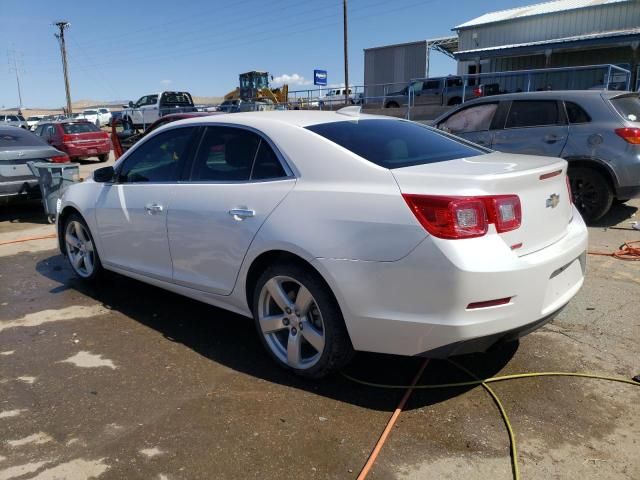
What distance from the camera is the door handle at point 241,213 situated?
3.26 meters

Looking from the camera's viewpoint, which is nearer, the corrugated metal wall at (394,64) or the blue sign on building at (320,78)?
the blue sign on building at (320,78)

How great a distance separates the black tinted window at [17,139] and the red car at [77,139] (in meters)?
8.70

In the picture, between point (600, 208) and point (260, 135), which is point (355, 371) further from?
point (600, 208)

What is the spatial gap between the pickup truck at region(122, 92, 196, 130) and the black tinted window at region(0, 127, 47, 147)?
59.9ft

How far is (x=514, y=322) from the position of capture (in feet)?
8.76

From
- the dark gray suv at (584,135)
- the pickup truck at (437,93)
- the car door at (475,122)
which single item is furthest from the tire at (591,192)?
the pickup truck at (437,93)

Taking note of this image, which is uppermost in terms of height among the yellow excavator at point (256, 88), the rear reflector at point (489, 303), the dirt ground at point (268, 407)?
the yellow excavator at point (256, 88)

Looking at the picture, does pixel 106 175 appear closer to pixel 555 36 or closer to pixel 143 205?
pixel 143 205

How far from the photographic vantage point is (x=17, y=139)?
349 inches

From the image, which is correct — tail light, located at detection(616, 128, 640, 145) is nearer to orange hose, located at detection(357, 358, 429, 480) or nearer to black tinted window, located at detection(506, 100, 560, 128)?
black tinted window, located at detection(506, 100, 560, 128)

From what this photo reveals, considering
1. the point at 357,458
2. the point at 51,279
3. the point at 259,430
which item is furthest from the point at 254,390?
the point at 51,279

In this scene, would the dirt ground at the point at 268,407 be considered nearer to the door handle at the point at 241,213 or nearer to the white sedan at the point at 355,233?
the white sedan at the point at 355,233

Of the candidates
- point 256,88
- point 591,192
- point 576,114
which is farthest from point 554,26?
point 591,192

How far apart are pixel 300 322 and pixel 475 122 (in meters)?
5.74
